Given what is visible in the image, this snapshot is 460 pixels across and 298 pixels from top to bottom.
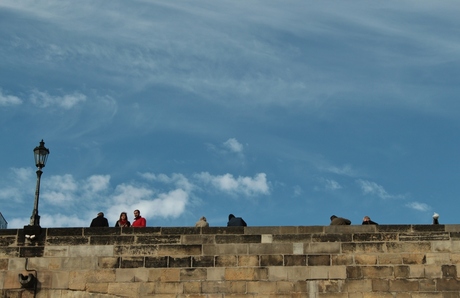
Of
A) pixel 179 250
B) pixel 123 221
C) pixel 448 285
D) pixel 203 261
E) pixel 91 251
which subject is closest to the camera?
pixel 448 285

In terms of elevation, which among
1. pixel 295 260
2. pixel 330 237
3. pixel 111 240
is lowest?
pixel 295 260

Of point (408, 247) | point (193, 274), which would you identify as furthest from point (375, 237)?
point (193, 274)

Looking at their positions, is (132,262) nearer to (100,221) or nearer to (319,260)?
(100,221)

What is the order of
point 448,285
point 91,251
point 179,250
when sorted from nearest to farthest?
point 448,285, point 179,250, point 91,251

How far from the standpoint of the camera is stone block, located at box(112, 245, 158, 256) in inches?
795

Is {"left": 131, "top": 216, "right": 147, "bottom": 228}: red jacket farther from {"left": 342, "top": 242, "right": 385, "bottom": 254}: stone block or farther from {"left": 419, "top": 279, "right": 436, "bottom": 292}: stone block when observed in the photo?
{"left": 419, "top": 279, "right": 436, "bottom": 292}: stone block

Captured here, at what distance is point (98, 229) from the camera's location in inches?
803

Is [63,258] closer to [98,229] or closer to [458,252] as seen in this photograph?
[98,229]

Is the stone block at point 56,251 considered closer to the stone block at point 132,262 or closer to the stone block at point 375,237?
the stone block at point 132,262

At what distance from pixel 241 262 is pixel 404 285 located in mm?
3450

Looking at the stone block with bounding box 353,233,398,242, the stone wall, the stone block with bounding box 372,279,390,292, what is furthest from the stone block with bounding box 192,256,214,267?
the stone block with bounding box 372,279,390,292

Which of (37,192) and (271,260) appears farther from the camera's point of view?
(37,192)

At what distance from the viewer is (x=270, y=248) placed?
20094mm

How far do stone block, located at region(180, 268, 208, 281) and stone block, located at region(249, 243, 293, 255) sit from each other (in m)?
1.09
